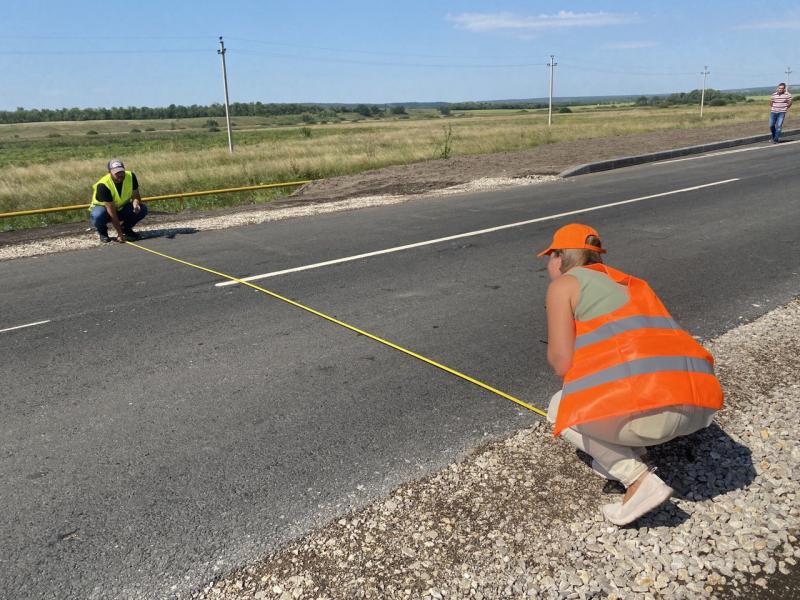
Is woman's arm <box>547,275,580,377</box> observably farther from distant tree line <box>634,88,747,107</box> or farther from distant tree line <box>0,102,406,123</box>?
distant tree line <box>0,102,406,123</box>

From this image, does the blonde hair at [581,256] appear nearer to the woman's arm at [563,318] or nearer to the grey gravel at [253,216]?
the woman's arm at [563,318]

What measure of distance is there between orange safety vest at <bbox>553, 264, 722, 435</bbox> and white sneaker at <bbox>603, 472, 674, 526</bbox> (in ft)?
1.27

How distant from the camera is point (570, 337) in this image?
9.39ft

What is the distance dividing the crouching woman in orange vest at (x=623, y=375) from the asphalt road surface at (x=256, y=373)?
3.19 ft

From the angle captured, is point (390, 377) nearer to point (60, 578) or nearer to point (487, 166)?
point (60, 578)

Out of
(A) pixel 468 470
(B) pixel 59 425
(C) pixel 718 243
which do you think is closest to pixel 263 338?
(B) pixel 59 425

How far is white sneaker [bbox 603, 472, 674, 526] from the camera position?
268cm

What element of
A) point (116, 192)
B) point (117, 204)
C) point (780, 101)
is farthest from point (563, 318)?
point (780, 101)

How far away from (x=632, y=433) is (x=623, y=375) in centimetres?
27

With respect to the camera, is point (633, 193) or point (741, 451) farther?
point (633, 193)

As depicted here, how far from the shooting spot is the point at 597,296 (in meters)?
2.77

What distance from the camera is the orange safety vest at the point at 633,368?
2609 millimetres

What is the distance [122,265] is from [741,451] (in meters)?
7.48

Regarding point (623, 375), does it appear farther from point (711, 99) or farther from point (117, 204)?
point (711, 99)
